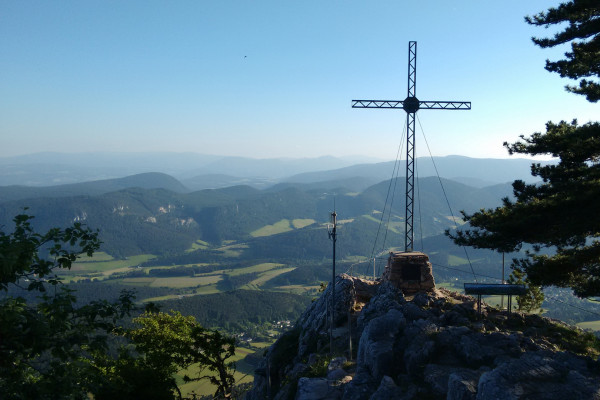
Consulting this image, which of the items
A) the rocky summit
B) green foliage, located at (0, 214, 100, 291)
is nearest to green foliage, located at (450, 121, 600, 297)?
the rocky summit

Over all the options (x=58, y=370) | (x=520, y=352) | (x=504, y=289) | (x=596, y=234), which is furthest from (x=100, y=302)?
(x=504, y=289)

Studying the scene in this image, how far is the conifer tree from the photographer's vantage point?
15.2 metres

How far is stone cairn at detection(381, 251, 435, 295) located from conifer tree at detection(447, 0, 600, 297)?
31.5 feet

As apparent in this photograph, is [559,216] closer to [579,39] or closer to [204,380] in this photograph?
[579,39]

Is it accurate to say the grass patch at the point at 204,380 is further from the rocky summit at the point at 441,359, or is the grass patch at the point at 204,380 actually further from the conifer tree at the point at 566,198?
the conifer tree at the point at 566,198

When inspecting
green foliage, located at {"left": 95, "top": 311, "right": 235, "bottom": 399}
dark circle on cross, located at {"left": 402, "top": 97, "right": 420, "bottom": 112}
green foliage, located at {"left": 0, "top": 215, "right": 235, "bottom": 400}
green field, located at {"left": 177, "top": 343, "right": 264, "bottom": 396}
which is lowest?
green field, located at {"left": 177, "top": 343, "right": 264, "bottom": 396}

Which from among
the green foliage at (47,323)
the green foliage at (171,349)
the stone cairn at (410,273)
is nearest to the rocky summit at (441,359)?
the stone cairn at (410,273)

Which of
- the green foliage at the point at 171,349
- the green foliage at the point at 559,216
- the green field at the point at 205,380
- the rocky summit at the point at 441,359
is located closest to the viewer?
the rocky summit at the point at 441,359

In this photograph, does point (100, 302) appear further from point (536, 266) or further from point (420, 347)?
point (536, 266)

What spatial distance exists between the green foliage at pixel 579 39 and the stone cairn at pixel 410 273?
47.7ft

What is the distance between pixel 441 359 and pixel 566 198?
826cm

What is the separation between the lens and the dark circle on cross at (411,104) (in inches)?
1142

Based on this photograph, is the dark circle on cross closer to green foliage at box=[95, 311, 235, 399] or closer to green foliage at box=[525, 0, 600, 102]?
green foliage at box=[525, 0, 600, 102]

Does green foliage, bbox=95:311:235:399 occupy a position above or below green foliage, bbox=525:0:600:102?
below
